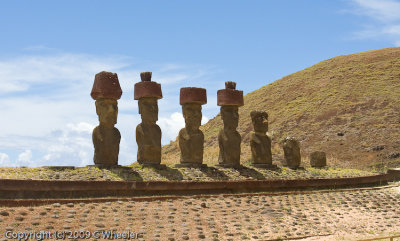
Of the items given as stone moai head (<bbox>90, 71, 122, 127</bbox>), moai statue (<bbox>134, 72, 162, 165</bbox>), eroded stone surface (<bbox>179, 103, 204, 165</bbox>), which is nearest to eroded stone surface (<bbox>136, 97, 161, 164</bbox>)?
moai statue (<bbox>134, 72, 162, 165</bbox>)

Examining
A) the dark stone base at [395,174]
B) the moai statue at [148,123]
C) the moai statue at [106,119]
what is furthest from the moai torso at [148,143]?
the dark stone base at [395,174]

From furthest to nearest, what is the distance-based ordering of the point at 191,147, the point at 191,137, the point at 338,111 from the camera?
the point at 338,111 → the point at 191,137 → the point at 191,147

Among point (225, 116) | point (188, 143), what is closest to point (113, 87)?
point (188, 143)

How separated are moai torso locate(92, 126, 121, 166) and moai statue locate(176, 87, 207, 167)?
283 centimetres

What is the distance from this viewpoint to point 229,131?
1995cm

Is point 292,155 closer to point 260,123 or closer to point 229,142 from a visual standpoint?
point 260,123

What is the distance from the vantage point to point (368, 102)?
1658 inches

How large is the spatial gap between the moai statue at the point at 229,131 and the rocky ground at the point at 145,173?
22.0 inches

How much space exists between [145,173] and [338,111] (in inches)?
1127

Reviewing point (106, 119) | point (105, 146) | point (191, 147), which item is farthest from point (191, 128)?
point (105, 146)

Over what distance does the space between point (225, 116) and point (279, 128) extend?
2271 cm

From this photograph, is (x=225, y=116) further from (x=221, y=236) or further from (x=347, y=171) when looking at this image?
(x=221, y=236)

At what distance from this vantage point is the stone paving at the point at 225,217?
420 inches

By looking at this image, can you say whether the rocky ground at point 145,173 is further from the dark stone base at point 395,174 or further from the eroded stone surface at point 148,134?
the dark stone base at point 395,174
